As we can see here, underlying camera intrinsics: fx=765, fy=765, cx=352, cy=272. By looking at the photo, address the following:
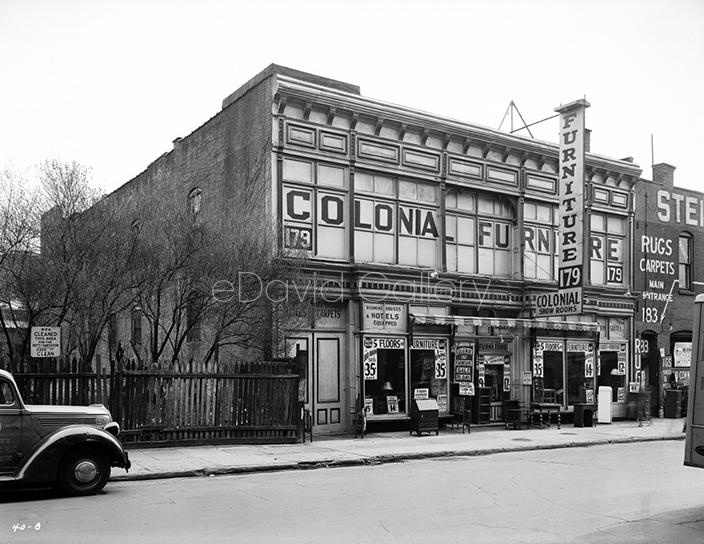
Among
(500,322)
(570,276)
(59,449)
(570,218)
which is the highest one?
(570,218)

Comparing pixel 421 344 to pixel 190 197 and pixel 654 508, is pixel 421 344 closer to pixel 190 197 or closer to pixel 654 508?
pixel 190 197

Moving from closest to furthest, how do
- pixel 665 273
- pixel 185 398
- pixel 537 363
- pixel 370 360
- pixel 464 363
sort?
1. pixel 185 398
2. pixel 370 360
3. pixel 464 363
4. pixel 537 363
5. pixel 665 273

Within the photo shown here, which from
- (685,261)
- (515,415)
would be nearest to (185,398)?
(515,415)

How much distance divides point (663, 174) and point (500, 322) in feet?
37.5

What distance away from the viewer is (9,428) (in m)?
10.6

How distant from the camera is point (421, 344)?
22.0 m

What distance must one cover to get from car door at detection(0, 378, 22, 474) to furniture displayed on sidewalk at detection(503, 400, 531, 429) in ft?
49.9

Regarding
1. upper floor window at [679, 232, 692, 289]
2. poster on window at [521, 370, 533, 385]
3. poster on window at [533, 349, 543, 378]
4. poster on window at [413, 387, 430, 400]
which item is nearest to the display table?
poster on window at [521, 370, 533, 385]

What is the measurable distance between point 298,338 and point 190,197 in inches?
293

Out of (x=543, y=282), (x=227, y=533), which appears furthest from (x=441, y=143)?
(x=227, y=533)

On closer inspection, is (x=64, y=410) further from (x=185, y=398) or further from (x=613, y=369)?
(x=613, y=369)

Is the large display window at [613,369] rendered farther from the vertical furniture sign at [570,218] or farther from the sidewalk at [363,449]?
the vertical furniture sign at [570,218]

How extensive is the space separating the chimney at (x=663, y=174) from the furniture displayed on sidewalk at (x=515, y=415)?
1187 cm

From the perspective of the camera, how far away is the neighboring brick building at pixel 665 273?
27766 mm
